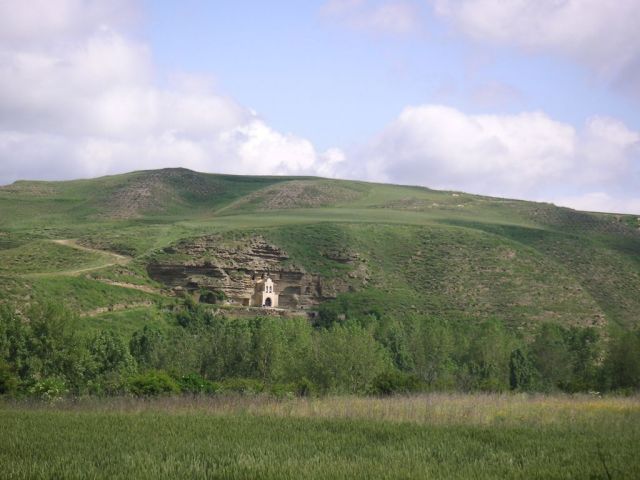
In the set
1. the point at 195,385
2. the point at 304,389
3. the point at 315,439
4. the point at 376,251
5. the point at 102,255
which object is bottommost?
the point at 304,389

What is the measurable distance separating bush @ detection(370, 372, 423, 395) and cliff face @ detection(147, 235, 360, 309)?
49.3 m

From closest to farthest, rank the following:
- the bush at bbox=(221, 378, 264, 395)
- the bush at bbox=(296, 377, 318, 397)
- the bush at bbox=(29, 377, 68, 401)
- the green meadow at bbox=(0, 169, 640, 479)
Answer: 1. the green meadow at bbox=(0, 169, 640, 479)
2. the bush at bbox=(29, 377, 68, 401)
3. the bush at bbox=(221, 378, 264, 395)
4. the bush at bbox=(296, 377, 318, 397)

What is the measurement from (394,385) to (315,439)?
52.7ft

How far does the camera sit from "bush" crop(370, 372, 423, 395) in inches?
1313

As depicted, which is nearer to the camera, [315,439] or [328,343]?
[315,439]

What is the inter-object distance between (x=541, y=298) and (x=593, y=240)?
101ft

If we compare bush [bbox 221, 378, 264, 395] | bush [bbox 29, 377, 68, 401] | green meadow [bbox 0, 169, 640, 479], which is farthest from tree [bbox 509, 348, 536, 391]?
bush [bbox 29, 377, 68, 401]

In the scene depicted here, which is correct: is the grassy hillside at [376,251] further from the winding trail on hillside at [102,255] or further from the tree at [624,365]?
the tree at [624,365]

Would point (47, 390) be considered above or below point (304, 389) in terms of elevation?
above

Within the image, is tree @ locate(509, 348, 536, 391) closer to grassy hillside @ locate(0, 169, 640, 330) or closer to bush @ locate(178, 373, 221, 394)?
grassy hillside @ locate(0, 169, 640, 330)

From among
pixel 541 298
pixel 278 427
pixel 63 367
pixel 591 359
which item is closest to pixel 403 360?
pixel 591 359

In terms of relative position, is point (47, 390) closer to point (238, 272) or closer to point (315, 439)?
point (315, 439)

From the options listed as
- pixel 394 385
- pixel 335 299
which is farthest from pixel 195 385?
pixel 335 299

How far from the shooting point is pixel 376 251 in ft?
309
